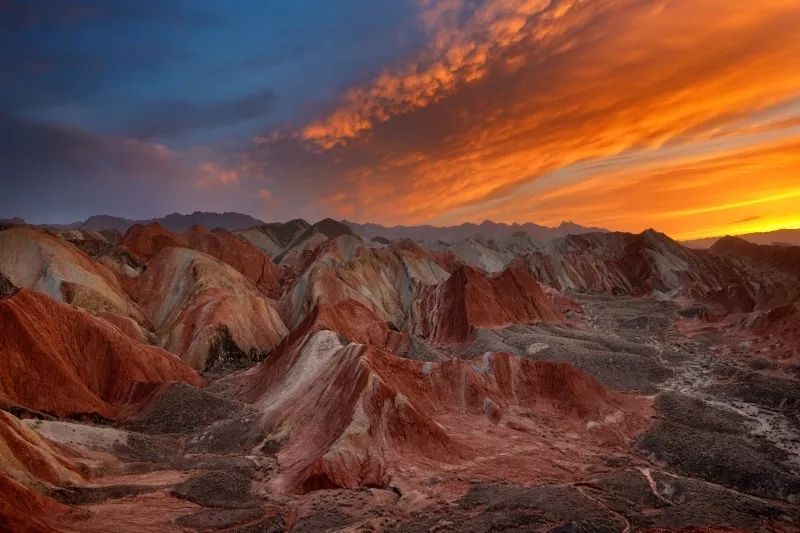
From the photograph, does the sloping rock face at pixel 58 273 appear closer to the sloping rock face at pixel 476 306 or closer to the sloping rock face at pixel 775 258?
the sloping rock face at pixel 476 306

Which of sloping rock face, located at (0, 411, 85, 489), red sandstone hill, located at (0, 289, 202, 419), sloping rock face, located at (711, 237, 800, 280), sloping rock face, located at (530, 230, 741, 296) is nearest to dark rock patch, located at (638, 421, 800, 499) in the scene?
sloping rock face, located at (0, 411, 85, 489)

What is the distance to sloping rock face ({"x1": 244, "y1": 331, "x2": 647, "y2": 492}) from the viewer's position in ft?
124

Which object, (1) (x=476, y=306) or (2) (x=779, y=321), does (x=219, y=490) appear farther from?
(2) (x=779, y=321)

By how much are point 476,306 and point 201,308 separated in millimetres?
43468

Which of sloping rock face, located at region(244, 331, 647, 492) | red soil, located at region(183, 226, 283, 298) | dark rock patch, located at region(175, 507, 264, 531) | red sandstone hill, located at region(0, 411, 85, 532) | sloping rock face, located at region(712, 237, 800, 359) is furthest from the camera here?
red soil, located at region(183, 226, 283, 298)

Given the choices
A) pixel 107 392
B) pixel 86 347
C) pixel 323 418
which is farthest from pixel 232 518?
pixel 86 347

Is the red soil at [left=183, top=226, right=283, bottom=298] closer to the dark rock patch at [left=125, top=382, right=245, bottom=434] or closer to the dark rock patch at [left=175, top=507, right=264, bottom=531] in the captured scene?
the dark rock patch at [left=125, top=382, right=245, bottom=434]

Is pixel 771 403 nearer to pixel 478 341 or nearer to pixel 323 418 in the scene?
pixel 478 341

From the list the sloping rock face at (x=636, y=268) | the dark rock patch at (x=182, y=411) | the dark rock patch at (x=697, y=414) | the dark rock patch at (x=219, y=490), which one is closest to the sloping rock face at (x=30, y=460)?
Result: the dark rock patch at (x=219, y=490)

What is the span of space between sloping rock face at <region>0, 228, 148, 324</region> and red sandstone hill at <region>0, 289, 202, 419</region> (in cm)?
1872

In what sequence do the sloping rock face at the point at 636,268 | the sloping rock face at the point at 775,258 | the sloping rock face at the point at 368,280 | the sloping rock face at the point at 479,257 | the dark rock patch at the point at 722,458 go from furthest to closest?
the sloping rock face at the point at 479,257, the sloping rock face at the point at 775,258, the sloping rock face at the point at 636,268, the sloping rock face at the point at 368,280, the dark rock patch at the point at 722,458

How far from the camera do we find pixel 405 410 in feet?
137

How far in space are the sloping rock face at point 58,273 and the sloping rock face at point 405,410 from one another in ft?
107

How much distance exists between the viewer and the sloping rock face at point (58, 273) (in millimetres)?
76062
